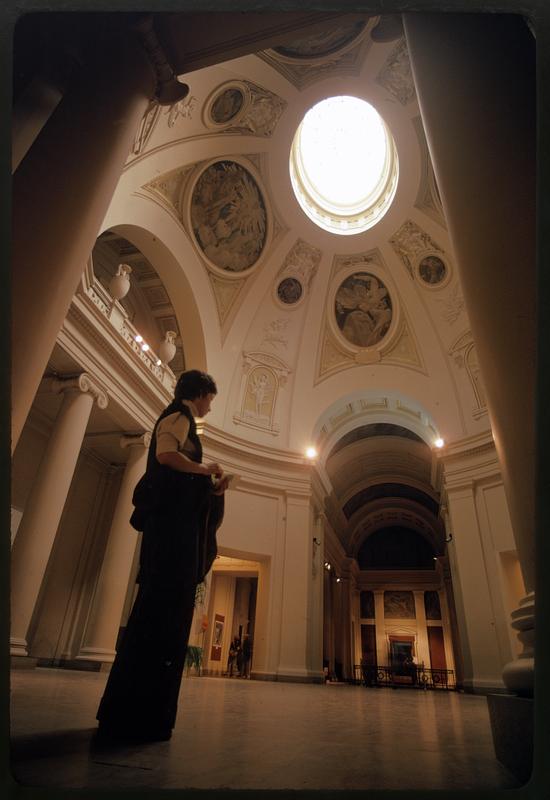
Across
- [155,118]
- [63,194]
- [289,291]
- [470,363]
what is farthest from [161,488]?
[289,291]

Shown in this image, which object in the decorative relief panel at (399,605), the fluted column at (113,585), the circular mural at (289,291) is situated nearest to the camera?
the fluted column at (113,585)

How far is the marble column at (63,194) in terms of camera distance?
1911 mm

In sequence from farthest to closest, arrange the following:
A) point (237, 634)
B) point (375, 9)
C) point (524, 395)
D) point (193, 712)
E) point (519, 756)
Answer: point (237, 634) → point (193, 712) → point (524, 395) → point (519, 756) → point (375, 9)

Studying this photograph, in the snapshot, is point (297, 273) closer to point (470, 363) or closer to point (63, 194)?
point (470, 363)

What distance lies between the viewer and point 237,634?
15000 millimetres

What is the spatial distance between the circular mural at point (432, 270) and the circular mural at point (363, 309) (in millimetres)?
1189

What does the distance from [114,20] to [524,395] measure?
9.04 feet

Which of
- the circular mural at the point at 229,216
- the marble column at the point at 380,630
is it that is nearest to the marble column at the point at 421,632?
the marble column at the point at 380,630

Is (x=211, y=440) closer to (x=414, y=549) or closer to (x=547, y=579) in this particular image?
(x=547, y=579)

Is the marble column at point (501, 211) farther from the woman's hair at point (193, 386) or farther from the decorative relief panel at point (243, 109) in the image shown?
the decorative relief panel at point (243, 109)

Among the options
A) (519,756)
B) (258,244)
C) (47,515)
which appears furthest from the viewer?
(258,244)

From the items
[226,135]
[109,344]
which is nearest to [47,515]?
[109,344]

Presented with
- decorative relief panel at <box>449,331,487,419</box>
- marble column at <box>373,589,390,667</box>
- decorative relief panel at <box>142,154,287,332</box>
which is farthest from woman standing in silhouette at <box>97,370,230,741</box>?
marble column at <box>373,589,390,667</box>

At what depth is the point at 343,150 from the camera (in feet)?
47.2
